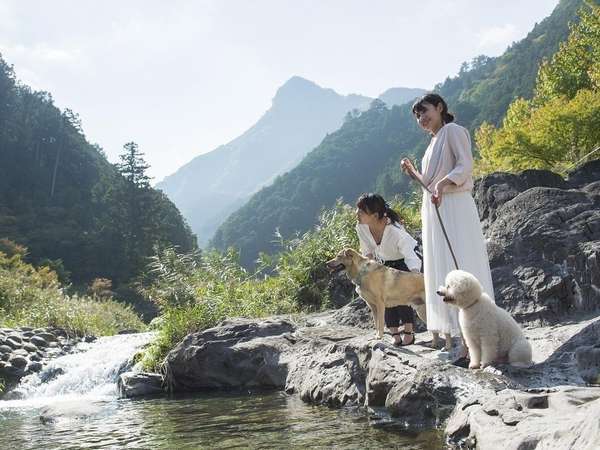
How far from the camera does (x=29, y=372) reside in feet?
42.2

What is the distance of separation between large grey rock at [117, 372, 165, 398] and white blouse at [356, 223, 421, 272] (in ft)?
15.6

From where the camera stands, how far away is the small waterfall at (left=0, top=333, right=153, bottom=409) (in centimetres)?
1109

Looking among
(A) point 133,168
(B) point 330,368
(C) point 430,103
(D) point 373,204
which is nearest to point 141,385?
(B) point 330,368

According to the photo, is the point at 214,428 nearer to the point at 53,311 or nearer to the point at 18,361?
the point at 18,361

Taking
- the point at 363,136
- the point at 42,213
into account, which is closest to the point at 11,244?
the point at 42,213

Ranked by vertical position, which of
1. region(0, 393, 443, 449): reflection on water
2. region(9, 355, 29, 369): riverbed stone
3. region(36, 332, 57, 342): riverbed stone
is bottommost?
region(0, 393, 443, 449): reflection on water

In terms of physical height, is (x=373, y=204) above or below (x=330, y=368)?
above

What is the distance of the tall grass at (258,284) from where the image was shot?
11539 mm

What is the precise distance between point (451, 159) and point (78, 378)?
9599mm

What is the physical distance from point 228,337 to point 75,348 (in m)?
6.93

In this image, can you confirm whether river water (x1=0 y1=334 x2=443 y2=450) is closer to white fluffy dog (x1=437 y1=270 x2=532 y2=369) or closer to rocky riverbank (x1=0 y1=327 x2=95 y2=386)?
white fluffy dog (x1=437 y1=270 x2=532 y2=369)

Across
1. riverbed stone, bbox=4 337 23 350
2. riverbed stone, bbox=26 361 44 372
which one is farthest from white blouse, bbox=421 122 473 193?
riverbed stone, bbox=4 337 23 350

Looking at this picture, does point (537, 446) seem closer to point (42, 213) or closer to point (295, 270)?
point (295, 270)

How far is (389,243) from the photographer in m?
6.60
